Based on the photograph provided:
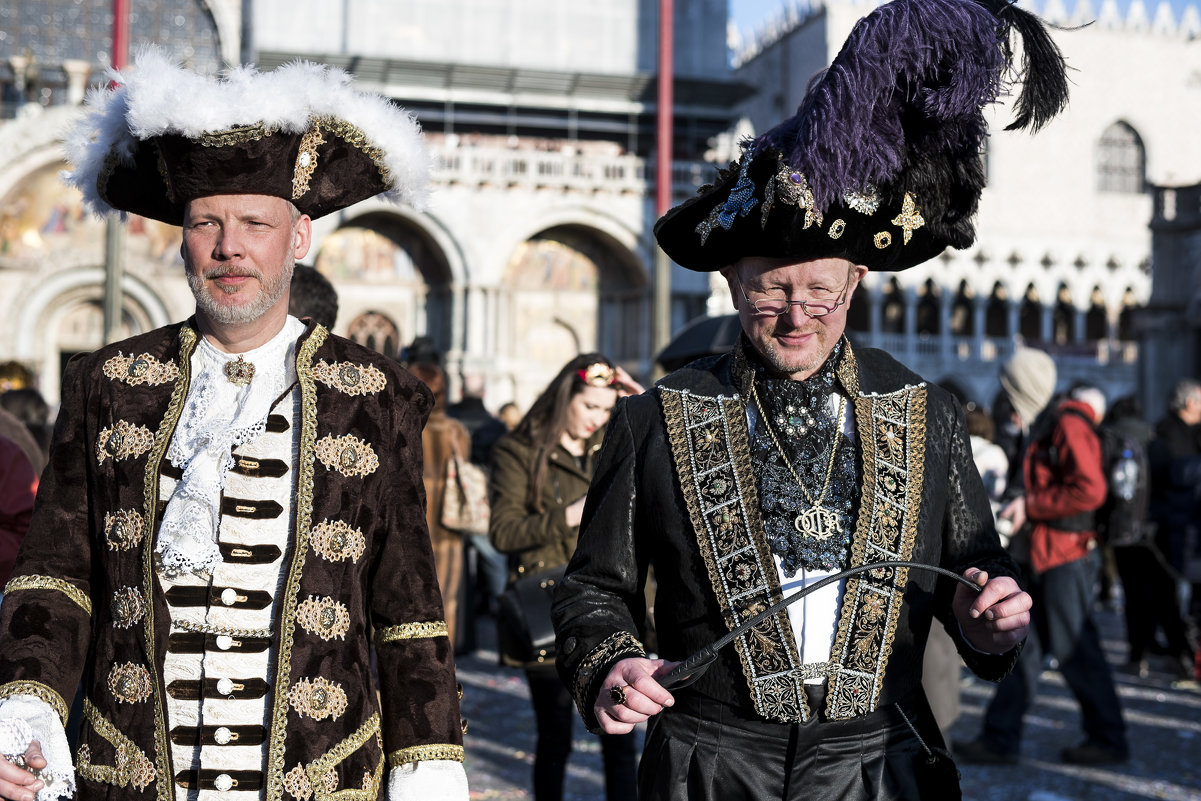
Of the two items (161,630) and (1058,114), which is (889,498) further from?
(161,630)

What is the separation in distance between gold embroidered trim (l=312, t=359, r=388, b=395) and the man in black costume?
0.47m

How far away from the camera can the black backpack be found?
721 centimetres

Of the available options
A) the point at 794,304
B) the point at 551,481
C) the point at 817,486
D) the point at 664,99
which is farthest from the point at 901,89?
the point at 664,99

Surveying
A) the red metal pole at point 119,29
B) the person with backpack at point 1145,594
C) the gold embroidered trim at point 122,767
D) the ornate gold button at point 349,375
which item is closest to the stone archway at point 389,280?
the red metal pole at point 119,29

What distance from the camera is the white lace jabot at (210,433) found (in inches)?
90.6

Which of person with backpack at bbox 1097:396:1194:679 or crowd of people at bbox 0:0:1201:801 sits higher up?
crowd of people at bbox 0:0:1201:801

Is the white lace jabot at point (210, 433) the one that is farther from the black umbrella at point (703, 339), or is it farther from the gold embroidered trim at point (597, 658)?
the black umbrella at point (703, 339)

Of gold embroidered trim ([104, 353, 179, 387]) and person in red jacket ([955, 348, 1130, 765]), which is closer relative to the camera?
gold embroidered trim ([104, 353, 179, 387])

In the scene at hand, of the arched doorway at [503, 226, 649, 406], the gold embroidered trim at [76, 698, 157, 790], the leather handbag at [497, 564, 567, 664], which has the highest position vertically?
the arched doorway at [503, 226, 649, 406]

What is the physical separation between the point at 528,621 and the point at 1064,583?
10.7 ft

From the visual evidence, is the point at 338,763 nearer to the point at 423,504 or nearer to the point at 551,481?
the point at 423,504

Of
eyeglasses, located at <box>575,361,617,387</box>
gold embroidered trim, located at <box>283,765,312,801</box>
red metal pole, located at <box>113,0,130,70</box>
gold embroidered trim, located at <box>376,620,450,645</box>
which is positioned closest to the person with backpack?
eyeglasses, located at <box>575,361,617,387</box>

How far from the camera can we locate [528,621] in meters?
4.38

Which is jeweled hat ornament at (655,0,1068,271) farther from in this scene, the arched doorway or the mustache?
the arched doorway
